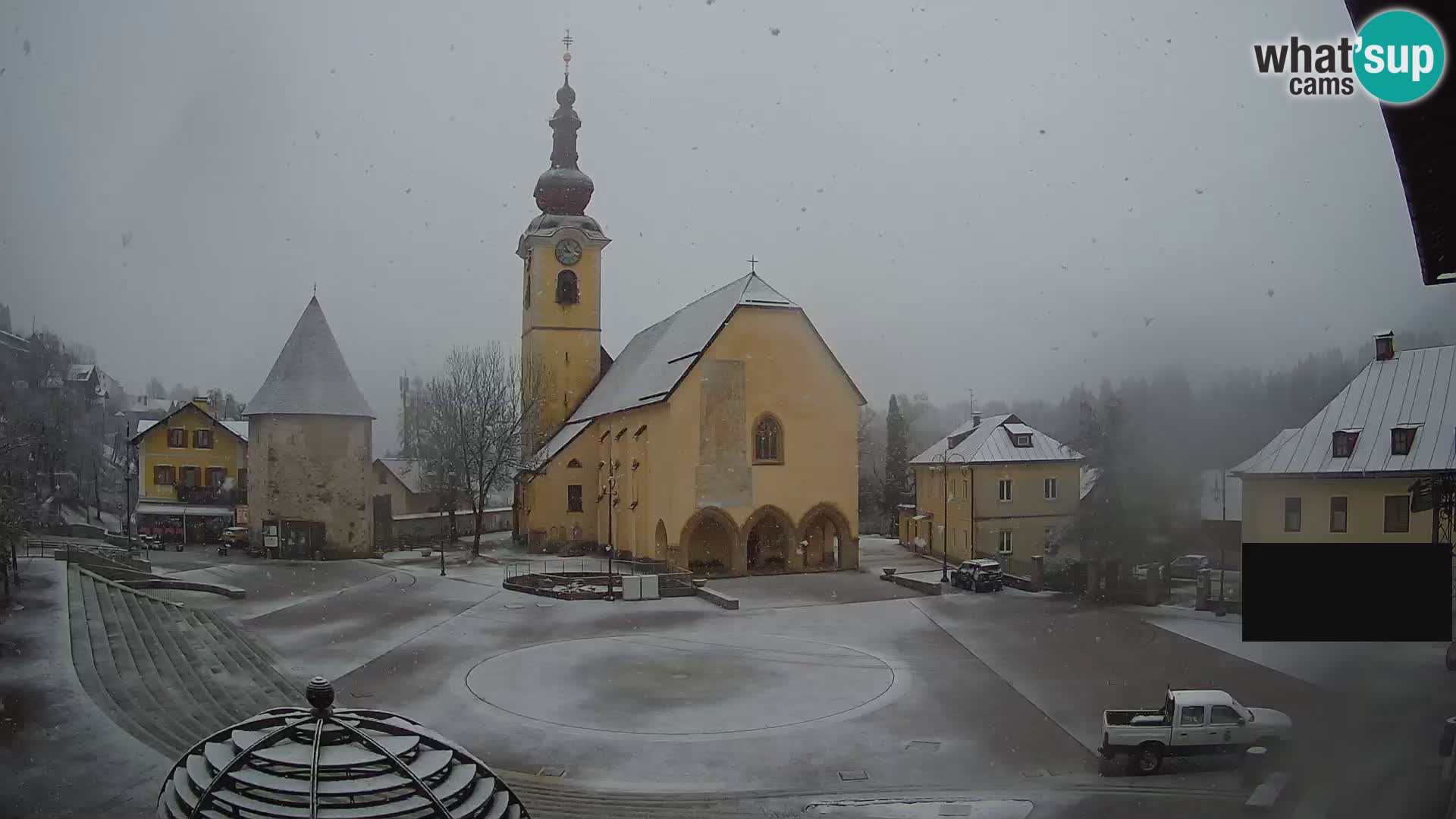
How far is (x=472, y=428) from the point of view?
76.4 ft

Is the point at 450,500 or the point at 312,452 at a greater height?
the point at 312,452

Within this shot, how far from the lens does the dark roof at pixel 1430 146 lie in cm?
340

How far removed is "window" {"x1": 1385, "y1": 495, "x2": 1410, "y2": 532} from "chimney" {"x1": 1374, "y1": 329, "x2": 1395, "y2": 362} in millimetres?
1484

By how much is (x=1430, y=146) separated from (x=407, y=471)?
64.5 feet

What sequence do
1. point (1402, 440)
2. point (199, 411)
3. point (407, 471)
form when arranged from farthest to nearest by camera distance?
point (407, 471) → point (199, 411) → point (1402, 440)

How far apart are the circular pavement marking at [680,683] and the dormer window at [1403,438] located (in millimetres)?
5570

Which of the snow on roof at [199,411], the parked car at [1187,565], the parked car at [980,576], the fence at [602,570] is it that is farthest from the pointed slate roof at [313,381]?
the parked car at [1187,565]

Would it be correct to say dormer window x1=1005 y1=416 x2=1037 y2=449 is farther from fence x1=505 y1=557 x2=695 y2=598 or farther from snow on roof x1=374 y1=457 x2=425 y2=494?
snow on roof x1=374 y1=457 x2=425 y2=494

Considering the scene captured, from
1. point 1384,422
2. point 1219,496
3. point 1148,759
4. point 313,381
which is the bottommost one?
point 1148,759

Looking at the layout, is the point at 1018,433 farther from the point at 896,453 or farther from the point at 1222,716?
the point at 1222,716

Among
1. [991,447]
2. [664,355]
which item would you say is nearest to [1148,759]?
[991,447]

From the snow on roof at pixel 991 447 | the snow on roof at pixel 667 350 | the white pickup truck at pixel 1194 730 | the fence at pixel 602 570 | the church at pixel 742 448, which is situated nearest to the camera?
the white pickup truck at pixel 1194 730

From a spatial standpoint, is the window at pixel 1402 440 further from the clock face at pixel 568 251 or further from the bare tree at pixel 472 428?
the clock face at pixel 568 251

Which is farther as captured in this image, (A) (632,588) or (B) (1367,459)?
(A) (632,588)
